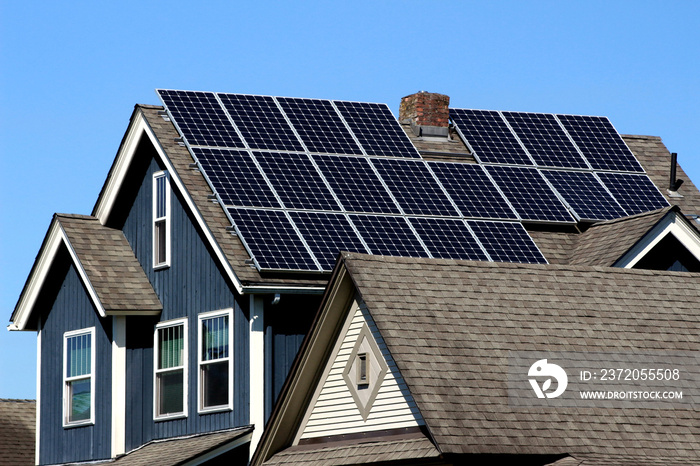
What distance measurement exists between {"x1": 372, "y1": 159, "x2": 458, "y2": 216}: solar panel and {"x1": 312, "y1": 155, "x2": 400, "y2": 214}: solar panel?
0.83 ft

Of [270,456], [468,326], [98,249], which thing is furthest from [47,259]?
[468,326]

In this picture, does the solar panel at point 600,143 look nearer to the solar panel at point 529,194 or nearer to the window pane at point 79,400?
the solar panel at point 529,194

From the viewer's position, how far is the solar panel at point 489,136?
94.2ft

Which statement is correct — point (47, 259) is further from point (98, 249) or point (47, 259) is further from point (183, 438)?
point (183, 438)

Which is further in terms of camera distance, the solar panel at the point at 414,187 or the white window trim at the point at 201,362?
the solar panel at the point at 414,187

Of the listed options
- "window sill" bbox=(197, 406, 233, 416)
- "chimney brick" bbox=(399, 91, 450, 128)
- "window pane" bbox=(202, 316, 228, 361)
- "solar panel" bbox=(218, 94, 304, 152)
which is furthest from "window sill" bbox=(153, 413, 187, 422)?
"chimney brick" bbox=(399, 91, 450, 128)

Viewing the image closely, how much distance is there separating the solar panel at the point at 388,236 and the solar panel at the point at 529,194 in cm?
293

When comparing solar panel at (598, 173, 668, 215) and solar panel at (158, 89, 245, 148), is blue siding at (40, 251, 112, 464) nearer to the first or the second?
solar panel at (158, 89, 245, 148)

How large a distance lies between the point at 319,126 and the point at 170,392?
6.49 m

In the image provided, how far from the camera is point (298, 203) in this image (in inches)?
984

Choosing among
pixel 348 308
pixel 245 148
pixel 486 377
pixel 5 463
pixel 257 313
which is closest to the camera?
pixel 486 377

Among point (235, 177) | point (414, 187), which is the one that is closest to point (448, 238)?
point (414, 187)

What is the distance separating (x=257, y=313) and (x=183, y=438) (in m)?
3.24

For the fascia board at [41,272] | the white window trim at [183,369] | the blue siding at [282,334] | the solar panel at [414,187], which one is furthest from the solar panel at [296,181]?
the fascia board at [41,272]
